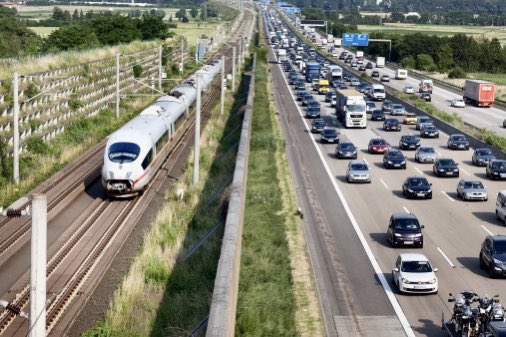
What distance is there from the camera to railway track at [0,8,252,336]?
2697 centimetres

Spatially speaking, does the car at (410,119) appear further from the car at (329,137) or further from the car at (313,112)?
the car at (329,137)

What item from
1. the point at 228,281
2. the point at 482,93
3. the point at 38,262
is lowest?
the point at 228,281

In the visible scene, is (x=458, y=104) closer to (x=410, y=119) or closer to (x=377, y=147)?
(x=410, y=119)

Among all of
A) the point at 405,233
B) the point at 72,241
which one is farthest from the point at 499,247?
the point at 72,241

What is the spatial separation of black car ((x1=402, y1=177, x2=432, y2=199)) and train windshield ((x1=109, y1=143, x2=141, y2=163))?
14368 millimetres

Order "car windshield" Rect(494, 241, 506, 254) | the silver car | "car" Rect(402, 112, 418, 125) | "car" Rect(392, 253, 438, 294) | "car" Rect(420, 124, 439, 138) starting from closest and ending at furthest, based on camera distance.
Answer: "car" Rect(392, 253, 438, 294)
"car windshield" Rect(494, 241, 506, 254)
the silver car
"car" Rect(420, 124, 439, 138)
"car" Rect(402, 112, 418, 125)

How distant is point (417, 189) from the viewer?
46.0m

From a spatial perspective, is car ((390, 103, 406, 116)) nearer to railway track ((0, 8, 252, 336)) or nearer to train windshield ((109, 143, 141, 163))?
railway track ((0, 8, 252, 336))

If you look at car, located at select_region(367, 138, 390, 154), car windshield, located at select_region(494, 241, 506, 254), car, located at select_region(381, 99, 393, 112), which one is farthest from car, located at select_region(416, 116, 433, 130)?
car windshield, located at select_region(494, 241, 506, 254)

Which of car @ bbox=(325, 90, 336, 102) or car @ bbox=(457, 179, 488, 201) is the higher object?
car @ bbox=(325, 90, 336, 102)

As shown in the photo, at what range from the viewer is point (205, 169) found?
5325 cm

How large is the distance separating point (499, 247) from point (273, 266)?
8.27 metres

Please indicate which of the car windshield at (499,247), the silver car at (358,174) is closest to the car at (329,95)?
the silver car at (358,174)

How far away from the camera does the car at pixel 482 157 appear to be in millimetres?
58188
